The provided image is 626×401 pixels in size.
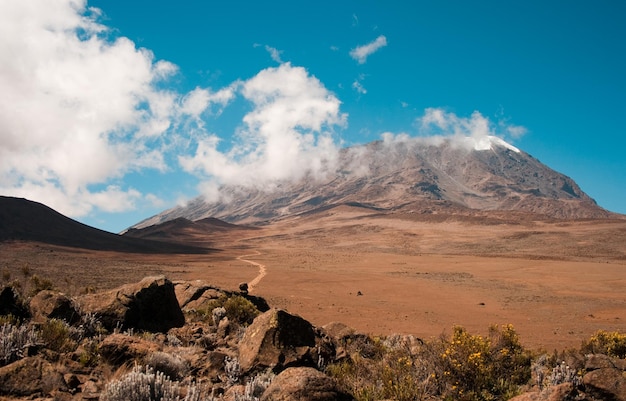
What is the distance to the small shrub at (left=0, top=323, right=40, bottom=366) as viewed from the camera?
190 inches

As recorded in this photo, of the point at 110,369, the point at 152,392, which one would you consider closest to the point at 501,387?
the point at 152,392

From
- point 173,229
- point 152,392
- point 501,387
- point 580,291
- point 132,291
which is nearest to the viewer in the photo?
point 152,392

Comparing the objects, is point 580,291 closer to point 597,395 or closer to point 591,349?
point 591,349

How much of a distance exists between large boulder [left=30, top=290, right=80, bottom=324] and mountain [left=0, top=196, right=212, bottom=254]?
194 ft

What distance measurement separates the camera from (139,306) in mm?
8789

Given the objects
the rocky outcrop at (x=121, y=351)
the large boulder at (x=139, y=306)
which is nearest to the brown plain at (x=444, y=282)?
the large boulder at (x=139, y=306)

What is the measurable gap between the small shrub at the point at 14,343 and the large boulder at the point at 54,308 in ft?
7.37

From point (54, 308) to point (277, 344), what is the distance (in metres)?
4.73

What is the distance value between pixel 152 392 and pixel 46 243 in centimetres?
6702

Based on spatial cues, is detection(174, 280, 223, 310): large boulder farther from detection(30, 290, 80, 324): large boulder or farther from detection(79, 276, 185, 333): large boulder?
detection(30, 290, 80, 324): large boulder

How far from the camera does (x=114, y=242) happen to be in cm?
6850

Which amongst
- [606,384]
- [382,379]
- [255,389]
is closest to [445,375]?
[382,379]

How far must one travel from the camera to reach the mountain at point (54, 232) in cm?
6253

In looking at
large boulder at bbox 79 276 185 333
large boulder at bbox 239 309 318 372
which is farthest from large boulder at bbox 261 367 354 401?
large boulder at bbox 79 276 185 333
